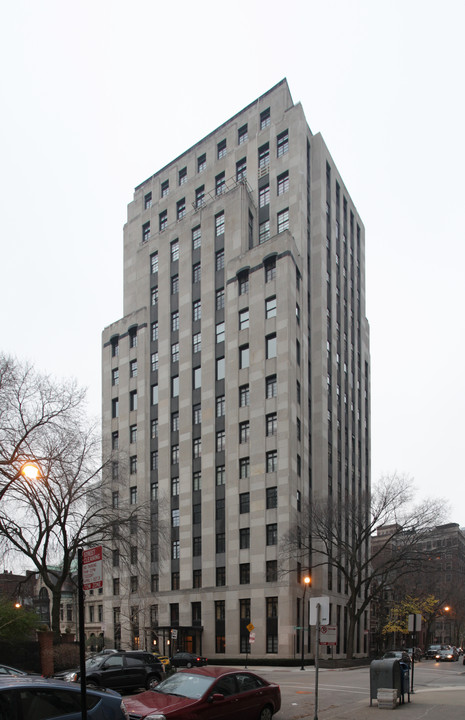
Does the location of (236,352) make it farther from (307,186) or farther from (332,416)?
(307,186)

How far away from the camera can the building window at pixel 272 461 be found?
5450 cm

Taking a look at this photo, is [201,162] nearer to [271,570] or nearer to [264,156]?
[264,156]

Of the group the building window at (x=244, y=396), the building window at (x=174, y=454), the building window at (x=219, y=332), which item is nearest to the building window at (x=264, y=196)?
the building window at (x=219, y=332)

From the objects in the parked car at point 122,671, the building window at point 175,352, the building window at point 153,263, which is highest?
the building window at point 153,263

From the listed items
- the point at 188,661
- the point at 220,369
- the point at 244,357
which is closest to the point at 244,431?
the point at 244,357

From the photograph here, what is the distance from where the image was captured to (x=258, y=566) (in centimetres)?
5331

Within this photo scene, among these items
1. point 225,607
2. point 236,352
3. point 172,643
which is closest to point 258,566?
point 225,607

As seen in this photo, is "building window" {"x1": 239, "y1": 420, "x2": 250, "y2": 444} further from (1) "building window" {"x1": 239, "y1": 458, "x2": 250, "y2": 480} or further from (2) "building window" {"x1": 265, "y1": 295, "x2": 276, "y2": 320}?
(2) "building window" {"x1": 265, "y1": 295, "x2": 276, "y2": 320}

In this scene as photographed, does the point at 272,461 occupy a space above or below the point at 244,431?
below

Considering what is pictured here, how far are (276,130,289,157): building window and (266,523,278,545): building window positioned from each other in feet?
126

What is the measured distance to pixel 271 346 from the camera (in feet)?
190

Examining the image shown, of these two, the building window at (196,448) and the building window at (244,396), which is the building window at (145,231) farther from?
the building window at (196,448)

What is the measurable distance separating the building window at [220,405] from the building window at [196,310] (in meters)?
9.58

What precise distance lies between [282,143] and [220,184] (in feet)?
27.4
